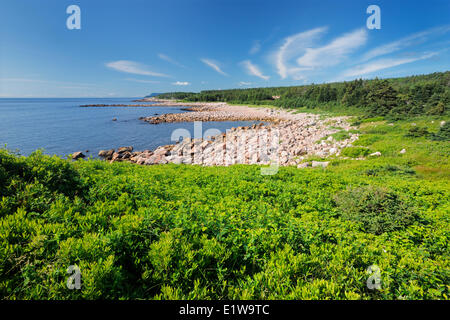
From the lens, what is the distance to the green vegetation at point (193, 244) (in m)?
2.47

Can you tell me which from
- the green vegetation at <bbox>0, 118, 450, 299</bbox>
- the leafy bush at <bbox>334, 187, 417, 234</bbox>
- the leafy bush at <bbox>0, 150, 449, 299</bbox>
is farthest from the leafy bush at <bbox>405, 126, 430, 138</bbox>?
the leafy bush at <bbox>334, 187, 417, 234</bbox>

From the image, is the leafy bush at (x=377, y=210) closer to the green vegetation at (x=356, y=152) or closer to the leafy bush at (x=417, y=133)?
the green vegetation at (x=356, y=152)

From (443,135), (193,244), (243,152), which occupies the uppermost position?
Answer: (443,135)

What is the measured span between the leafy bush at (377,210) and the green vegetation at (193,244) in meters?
0.03

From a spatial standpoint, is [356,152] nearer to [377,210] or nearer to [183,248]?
[377,210]

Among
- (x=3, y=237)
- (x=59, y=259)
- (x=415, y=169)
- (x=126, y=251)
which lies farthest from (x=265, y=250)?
(x=415, y=169)

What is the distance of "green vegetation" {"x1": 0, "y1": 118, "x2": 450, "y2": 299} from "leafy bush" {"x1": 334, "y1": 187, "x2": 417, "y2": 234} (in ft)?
0.10

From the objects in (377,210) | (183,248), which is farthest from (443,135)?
(183,248)

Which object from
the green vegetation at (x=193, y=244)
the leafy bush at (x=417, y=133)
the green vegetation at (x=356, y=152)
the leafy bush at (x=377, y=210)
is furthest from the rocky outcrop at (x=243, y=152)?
Result: the green vegetation at (x=193, y=244)

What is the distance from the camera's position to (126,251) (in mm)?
2943

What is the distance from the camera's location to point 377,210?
18.0ft

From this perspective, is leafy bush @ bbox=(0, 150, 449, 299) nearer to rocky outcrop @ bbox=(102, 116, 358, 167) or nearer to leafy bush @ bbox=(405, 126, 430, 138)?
rocky outcrop @ bbox=(102, 116, 358, 167)

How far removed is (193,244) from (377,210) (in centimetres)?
537

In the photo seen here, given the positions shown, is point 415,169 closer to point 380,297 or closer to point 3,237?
point 380,297
